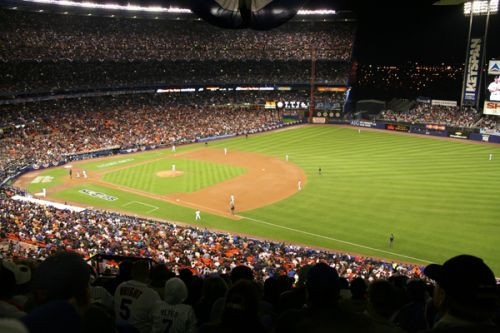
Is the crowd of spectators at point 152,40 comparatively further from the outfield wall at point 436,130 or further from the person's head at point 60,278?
the person's head at point 60,278

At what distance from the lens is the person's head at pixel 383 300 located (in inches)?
174

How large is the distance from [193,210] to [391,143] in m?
32.2

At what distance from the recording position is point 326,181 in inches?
1502

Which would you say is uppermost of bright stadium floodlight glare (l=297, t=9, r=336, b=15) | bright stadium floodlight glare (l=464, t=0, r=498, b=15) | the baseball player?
bright stadium floodlight glare (l=297, t=9, r=336, b=15)

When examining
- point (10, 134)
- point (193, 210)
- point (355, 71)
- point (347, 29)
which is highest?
point (347, 29)

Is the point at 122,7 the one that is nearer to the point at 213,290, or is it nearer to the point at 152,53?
the point at 152,53

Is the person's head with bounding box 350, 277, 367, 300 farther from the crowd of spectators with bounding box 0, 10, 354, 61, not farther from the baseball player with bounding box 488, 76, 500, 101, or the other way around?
the baseball player with bounding box 488, 76, 500, 101

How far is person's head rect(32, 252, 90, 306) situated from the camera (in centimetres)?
292

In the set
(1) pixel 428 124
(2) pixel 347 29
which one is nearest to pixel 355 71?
(2) pixel 347 29

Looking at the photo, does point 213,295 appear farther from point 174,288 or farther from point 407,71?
point 407,71

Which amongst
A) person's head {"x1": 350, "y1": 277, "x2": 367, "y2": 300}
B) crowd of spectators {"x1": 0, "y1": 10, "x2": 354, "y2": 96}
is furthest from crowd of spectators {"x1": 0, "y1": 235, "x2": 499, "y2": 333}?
crowd of spectators {"x1": 0, "y1": 10, "x2": 354, "y2": 96}

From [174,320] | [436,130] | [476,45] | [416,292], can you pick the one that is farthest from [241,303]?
[476,45]

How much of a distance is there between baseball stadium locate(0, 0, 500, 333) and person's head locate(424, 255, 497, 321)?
14 millimetres

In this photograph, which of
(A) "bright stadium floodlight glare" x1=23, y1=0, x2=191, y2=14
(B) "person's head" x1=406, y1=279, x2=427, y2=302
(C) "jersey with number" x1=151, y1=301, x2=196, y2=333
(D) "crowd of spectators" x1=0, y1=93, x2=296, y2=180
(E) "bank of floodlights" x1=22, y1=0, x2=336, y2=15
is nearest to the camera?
(C) "jersey with number" x1=151, y1=301, x2=196, y2=333
